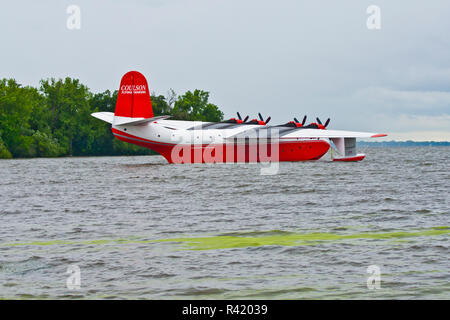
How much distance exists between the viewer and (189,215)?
17.0 meters

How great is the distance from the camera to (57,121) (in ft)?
379

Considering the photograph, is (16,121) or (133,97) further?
(16,121)

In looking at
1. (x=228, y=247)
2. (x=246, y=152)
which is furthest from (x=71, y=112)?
(x=228, y=247)

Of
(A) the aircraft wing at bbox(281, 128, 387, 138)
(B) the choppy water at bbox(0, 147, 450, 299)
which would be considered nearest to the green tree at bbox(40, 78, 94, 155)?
(A) the aircraft wing at bbox(281, 128, 387, 138)

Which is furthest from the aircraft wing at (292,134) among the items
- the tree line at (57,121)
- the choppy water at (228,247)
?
the tree line at (57,121)

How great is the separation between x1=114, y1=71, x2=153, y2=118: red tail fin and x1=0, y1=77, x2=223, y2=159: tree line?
2032 inches

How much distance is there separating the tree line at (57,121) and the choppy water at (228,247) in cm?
8213

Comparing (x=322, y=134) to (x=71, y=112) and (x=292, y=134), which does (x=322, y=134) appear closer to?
(x=292, y=134)

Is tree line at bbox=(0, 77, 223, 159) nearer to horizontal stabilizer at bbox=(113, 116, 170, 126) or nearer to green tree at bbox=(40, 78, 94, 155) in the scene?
green tree at bbox=(40, 78, 94, 155)

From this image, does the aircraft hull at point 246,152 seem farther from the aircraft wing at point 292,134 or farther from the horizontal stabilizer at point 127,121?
the horizontal stabilizer at point 127,121

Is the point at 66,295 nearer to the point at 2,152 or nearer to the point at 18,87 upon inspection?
the point at 2,152

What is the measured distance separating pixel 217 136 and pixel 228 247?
4264cm

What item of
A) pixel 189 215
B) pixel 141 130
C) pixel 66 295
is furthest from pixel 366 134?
pixel 66 295
